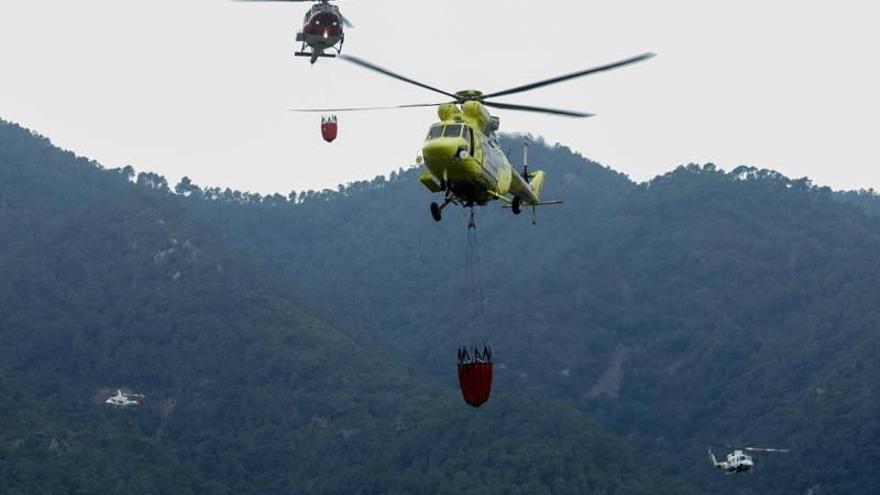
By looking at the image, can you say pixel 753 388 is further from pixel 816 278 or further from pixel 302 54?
pixel 302 54

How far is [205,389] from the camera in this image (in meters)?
149

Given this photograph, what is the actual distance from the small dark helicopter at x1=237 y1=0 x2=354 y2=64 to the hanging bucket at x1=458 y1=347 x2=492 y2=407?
2185 centimetres

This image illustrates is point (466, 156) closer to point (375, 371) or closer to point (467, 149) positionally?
point (467, 149)

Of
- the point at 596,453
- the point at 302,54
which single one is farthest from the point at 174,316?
the point at 302,54

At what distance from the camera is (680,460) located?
509 feet

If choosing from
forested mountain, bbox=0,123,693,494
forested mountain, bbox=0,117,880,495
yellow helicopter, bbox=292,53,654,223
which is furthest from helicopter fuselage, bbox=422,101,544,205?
forested mountain, bbox=0,117,880,495

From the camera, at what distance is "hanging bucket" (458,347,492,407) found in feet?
156

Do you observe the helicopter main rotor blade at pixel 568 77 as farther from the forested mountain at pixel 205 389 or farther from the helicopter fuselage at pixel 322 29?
the forested mountain at pixel 205 389

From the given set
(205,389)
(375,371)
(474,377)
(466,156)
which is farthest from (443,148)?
(375,371)

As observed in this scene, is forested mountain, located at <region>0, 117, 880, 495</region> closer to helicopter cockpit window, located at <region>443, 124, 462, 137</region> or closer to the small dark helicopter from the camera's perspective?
the small dark helicopter

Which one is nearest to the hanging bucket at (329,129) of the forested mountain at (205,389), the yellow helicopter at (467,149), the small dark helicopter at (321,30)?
the small dark helicopter at (321,30)

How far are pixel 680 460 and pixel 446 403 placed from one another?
26.3m

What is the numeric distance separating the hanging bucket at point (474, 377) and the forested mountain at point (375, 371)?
73.2m

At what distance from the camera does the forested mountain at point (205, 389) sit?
127375 millimetres
